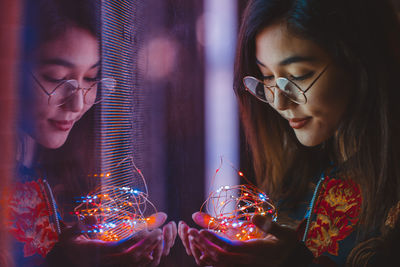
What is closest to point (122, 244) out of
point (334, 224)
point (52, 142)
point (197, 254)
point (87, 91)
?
point (197, 254)

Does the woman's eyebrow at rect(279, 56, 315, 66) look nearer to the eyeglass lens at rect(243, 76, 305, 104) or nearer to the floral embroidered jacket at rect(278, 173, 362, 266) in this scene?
the eyeglass lens at rect(243, 76, 305, 104)

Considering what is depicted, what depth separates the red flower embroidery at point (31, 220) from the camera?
0.85 m

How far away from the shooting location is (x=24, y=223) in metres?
0.86

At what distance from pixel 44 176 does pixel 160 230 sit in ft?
1.32

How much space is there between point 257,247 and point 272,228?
74 millimetres

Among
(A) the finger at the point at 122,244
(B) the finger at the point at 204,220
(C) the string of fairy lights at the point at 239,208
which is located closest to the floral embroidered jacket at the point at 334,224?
(C) the string of fairy lights at the point at 239,208

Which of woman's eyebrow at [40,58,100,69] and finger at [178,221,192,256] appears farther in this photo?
finger at [178,221,192,256]

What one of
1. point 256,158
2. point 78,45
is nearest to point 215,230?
point 256,158

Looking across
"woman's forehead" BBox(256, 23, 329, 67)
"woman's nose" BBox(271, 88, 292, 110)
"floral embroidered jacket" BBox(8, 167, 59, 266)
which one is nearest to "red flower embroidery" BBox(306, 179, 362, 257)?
"woman's nose" BBox(271, 88, 292, 110)

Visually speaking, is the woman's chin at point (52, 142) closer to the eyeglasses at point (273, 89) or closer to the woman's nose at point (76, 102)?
the woman's nose at point (76, 102)

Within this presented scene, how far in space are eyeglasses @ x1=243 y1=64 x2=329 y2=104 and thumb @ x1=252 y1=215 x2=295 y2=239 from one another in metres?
0.36

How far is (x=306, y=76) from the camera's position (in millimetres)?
913

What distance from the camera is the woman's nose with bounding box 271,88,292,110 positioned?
0.95m

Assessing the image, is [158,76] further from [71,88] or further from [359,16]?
[359,16]
